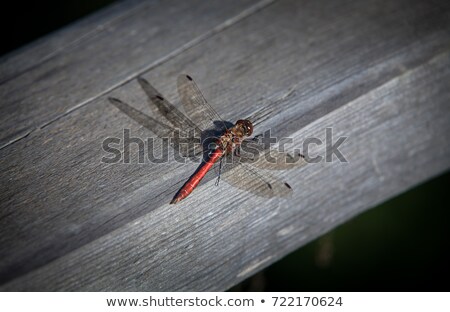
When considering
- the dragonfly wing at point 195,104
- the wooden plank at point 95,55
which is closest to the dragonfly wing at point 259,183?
the dragonfly wing at point 195,104

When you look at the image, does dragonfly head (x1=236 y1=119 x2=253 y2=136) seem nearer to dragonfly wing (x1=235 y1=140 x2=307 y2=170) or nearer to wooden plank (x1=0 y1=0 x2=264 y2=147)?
dragonfly wing (x1=235 y1=140 x2=307 y2=170)

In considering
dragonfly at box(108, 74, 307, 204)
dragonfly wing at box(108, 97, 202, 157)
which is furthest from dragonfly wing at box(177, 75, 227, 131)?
dragonfly wing at box(108, 97, 202, 157)

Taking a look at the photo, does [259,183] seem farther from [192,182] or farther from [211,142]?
[211,142]

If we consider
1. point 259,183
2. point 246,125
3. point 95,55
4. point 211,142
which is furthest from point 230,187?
point 95,55

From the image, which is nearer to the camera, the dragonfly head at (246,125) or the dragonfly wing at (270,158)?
the dragonfly wing at (270,158)

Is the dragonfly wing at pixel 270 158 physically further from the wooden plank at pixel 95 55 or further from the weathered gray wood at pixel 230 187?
the wooden plank at pixel 95 55

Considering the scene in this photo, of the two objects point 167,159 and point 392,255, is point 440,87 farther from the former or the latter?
point 392,255
